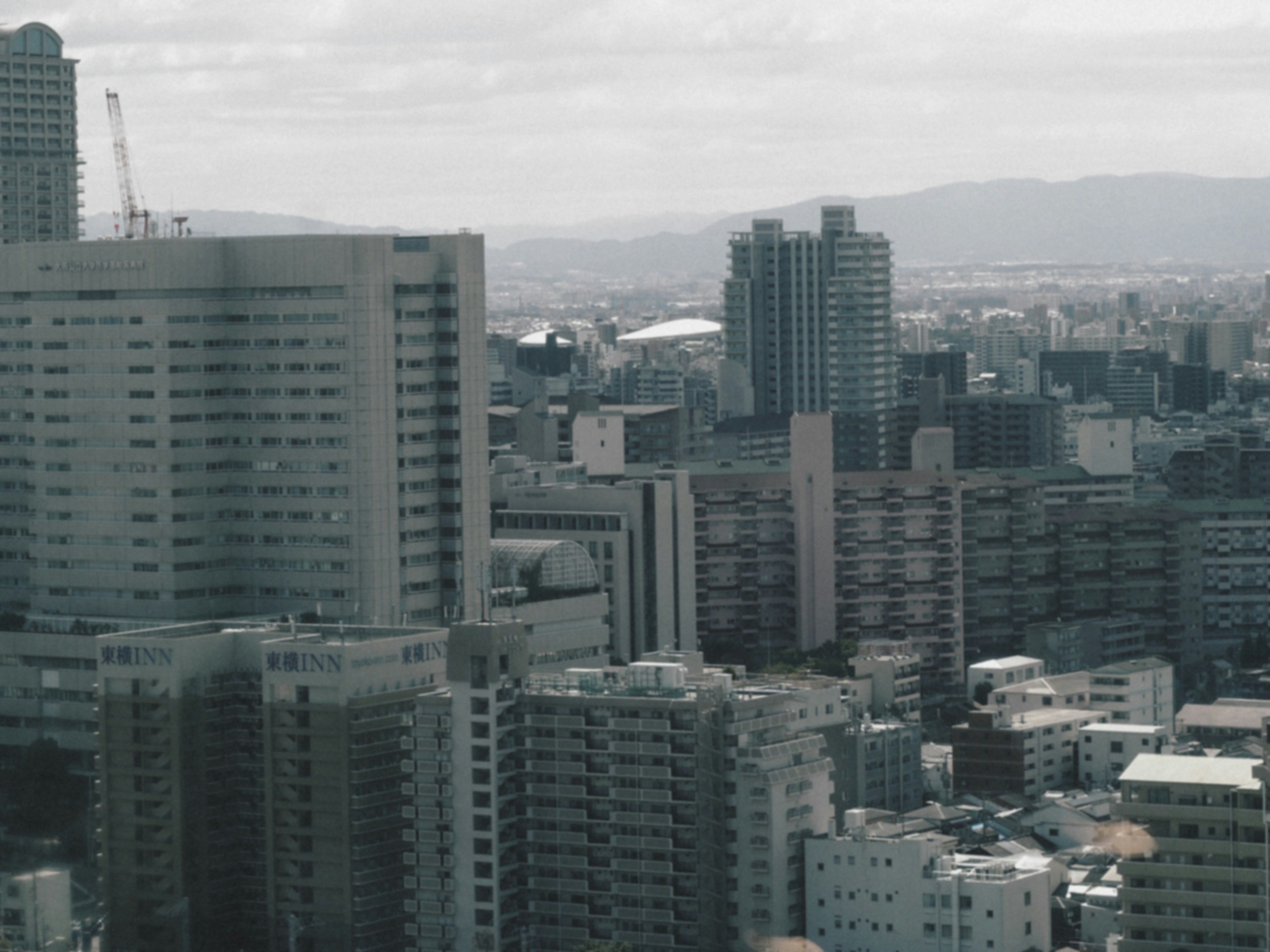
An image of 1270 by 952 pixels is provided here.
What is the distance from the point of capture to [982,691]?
226 feet

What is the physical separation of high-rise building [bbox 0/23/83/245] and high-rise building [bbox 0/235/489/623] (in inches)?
1620

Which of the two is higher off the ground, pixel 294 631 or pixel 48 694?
pixel 294 631

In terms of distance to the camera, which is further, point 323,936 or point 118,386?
point 118,386

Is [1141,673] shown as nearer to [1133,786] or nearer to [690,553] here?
[690,553]

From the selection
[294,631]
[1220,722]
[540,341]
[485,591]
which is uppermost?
[540,341]

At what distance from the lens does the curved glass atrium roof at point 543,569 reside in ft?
183

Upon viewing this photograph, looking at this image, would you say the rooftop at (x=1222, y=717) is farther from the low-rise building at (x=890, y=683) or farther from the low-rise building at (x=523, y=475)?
the low-rise building at (x=523, y=475)

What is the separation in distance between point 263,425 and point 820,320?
228 feet

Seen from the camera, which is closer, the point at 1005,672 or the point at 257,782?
the point at 257,782

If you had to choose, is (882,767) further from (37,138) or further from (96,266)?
(37,138)

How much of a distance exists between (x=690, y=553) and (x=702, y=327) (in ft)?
355

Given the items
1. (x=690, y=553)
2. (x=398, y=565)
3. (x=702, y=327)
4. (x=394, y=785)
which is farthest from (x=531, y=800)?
(x=702, y=327)

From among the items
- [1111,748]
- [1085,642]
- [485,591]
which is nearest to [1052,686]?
[1111,748]

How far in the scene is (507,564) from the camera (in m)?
56.1
